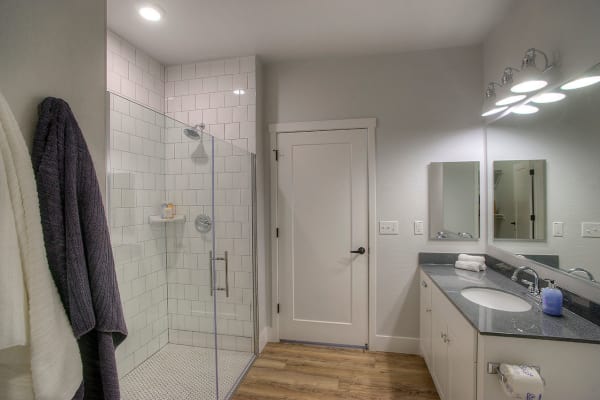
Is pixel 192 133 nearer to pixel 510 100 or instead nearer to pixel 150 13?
pixel 150 13

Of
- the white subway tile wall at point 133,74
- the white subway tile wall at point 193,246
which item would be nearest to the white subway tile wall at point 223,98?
the white subway tile wall at point 133,74

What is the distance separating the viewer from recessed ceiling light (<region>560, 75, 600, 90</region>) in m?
1.24

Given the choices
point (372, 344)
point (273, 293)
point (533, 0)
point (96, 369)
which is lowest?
point (372, 344)

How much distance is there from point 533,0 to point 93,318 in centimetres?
275

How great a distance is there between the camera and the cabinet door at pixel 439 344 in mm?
1674

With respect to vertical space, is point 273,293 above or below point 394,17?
below

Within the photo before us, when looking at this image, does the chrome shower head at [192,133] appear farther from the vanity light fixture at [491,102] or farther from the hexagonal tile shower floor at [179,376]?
the vanity light fixture at [491,102]

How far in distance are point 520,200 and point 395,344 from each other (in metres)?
1.60

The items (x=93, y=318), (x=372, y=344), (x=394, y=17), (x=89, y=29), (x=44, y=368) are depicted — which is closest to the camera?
(x=44, y=368)

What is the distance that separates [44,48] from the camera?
0.76 metres

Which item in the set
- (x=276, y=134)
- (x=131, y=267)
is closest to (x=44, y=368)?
(x=131, y=267)

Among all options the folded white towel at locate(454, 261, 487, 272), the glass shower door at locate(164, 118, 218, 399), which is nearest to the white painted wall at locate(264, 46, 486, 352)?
the folded white towel at locate(454, 261, 487, 272)

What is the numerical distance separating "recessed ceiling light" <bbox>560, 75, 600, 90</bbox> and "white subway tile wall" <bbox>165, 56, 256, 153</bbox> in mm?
2103

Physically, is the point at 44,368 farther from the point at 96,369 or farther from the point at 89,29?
the point at 89,29
